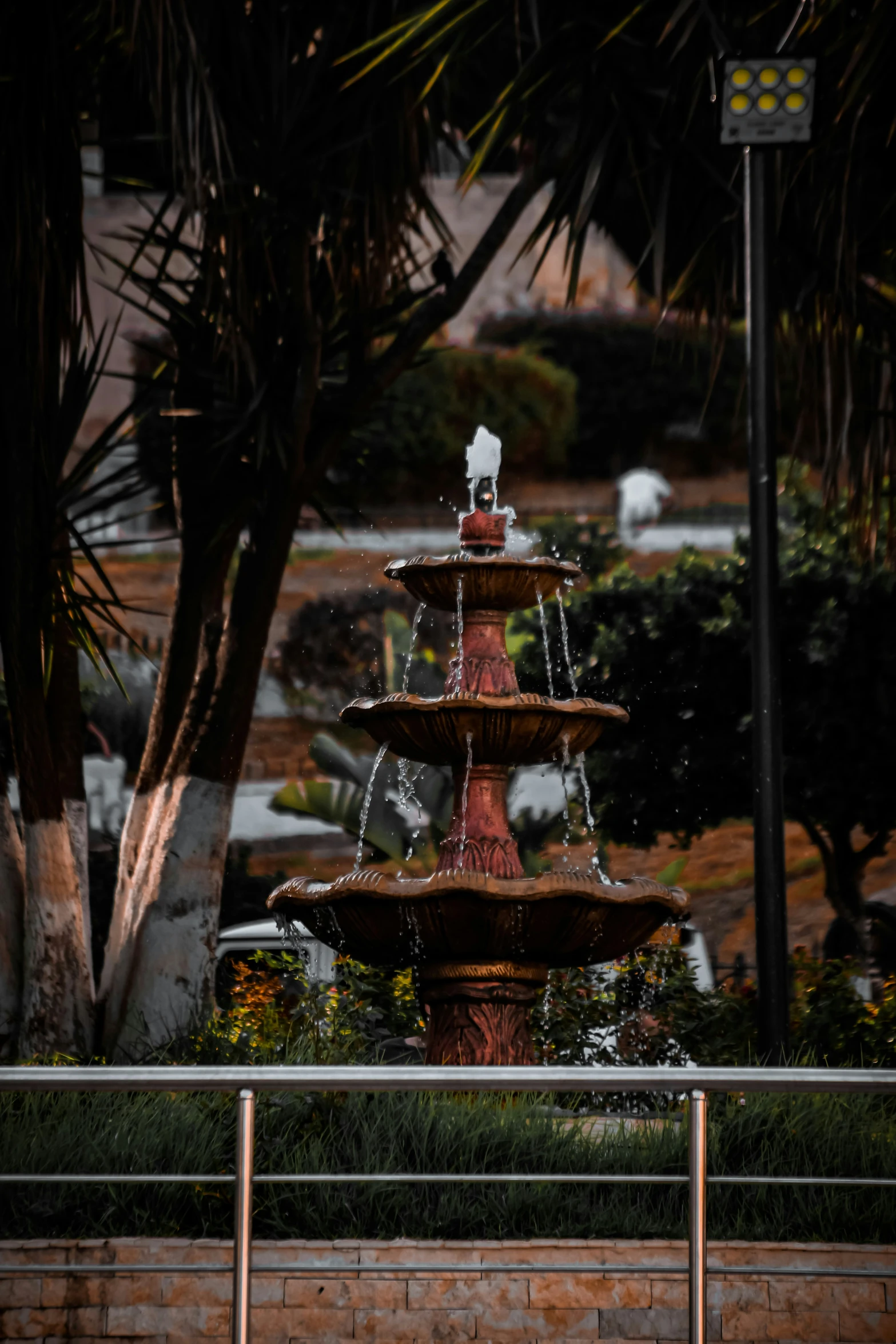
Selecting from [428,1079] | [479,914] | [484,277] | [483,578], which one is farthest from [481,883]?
[484,277]

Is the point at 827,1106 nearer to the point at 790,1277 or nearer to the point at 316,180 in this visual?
the point at 790,1277

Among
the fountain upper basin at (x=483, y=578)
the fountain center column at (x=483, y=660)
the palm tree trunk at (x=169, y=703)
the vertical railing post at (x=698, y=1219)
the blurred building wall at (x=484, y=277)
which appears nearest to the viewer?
the vertical railing post at (x=698, y=1219)

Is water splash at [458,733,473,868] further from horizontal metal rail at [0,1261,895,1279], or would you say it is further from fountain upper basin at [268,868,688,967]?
horizontal metal rail at [0,1261,895,1279]

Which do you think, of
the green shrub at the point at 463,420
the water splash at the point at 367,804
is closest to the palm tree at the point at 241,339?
the water splash at the point at 367,804

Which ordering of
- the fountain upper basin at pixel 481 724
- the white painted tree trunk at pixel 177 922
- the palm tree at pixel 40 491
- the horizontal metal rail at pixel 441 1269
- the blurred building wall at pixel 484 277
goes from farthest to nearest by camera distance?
the blurred building wall at pixel 484 277 → the white painted tree trunk at pixel 177 922 → the palm tree at pixel 40 491 → the fountain upper basin at pixel 481 724 → the horizontal metal rail at pixel 441 1269

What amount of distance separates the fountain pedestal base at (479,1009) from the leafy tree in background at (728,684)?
9.05 metres

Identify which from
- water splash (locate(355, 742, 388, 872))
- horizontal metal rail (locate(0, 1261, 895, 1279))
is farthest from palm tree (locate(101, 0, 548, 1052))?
horizontal metal rail (locate(0, 1261, 895, 1279))

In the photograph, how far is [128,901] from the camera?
28.7 ft

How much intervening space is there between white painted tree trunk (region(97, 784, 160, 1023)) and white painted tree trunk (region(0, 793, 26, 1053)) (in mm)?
477

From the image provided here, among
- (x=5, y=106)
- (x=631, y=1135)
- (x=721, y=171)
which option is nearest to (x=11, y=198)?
(x=5, y=106)

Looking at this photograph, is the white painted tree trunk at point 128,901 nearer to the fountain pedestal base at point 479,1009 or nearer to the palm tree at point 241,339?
the palm tree at point 241,339

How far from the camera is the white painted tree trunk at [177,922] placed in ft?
27.3

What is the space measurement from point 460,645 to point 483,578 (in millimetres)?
321

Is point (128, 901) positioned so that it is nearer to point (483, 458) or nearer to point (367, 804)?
point (367, 804)
